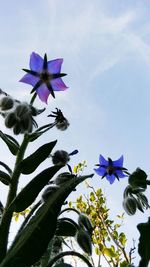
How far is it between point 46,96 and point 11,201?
0.68 m

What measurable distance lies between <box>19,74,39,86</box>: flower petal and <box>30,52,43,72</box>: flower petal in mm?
51

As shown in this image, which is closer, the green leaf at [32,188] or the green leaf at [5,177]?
the green leaf at [32,188]

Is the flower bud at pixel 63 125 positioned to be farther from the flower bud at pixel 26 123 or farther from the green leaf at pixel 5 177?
the green leaf at pixel 5 177

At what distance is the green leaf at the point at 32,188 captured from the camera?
1.38 meters

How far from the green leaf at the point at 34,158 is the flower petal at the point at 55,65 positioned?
0.70m

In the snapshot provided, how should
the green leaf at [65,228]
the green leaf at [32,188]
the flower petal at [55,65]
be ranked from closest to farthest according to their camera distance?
the green leaf at [32,188]
the green leaf at [65,228]
the flower petal at [55,65]

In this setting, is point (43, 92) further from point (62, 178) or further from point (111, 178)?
point (62, 178)

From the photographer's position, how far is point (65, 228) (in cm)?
152

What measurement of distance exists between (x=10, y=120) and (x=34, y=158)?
365mm

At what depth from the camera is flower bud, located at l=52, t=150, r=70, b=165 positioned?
185cm

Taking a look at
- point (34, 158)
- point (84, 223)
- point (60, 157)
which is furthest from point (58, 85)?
point (84, 223)

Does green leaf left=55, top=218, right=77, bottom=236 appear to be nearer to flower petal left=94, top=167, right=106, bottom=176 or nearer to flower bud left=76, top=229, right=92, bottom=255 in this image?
flower bud left=76, top=229, right=92, bottom=255

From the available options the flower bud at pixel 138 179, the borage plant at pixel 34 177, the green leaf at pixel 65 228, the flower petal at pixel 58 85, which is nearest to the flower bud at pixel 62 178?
the borage plant at pixel 34 177

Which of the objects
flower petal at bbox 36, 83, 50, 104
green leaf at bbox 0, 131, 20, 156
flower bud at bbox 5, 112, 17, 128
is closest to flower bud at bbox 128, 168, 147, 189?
green leaf at bbox 0, 131, 20, 156
